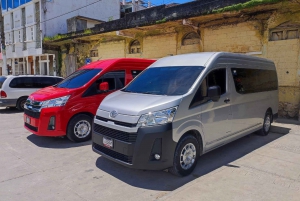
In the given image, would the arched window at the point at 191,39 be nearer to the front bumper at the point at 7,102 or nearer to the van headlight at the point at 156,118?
the van headlight at the point at 156,118

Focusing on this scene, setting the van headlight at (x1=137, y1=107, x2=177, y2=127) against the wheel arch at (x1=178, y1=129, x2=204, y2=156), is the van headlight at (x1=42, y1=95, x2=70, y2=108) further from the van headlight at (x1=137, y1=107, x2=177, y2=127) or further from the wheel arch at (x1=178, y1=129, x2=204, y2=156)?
the wheel arch at (x1=178, y1=129, x2=204, y2=156)

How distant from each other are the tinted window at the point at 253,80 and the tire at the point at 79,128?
145 inches

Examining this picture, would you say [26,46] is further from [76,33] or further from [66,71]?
[76,33]

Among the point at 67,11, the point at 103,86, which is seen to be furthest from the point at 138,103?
the point at 67,11

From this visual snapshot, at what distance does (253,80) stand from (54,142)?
17.2ft

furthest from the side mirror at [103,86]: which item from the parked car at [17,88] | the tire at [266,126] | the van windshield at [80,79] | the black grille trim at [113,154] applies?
the parked car at [17,88]

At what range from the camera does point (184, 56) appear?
16.0 ft

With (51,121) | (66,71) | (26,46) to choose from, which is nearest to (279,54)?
(51,121)

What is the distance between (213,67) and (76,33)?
13134 mm

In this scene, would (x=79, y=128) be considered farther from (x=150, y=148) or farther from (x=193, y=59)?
(x=193, y=59)

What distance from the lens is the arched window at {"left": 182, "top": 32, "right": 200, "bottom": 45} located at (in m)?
10.8

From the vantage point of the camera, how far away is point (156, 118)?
353 cm

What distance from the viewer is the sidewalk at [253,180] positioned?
3.27m

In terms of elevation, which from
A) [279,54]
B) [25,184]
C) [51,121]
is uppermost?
[279,54]
